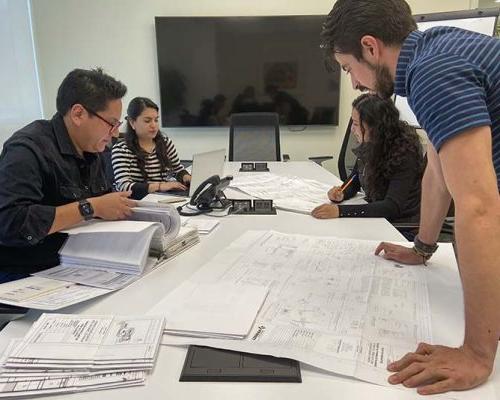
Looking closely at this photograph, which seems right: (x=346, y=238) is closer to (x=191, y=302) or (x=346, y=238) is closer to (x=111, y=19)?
(x=191, y=302)

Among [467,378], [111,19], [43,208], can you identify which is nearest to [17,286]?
[43,208]

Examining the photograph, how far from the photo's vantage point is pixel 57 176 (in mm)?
1332

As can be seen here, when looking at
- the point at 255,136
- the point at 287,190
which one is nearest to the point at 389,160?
the point at 287,190

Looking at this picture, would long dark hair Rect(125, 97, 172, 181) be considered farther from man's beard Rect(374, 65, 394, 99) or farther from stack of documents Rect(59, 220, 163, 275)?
man's beard Rect(374, 65, 394, 99)

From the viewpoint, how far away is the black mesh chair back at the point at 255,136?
359 centimetres

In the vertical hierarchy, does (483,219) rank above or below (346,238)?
above

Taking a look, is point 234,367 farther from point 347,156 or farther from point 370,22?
point 347,156

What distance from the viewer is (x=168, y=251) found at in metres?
1.23

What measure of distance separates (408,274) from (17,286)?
3.05 feet

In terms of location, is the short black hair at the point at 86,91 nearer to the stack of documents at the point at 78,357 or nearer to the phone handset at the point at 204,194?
the phone handset at the point at 204,194

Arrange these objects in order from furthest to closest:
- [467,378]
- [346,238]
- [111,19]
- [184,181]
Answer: [111,19] → [184,181] → [346,238] → [467,378]

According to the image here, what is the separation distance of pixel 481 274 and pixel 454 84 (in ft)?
1.00

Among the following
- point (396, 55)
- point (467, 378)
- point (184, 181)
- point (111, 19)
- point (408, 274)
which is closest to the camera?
point (467, 378)

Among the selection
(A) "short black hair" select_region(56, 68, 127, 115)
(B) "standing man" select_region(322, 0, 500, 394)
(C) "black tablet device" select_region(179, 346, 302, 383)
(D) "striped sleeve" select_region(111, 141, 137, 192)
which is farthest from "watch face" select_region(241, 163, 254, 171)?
(C) "black tablet device" select_region(179, 346, 302, 383)
